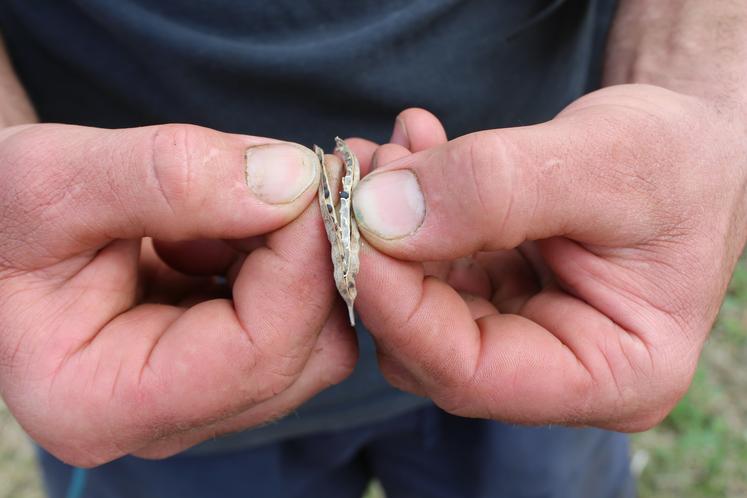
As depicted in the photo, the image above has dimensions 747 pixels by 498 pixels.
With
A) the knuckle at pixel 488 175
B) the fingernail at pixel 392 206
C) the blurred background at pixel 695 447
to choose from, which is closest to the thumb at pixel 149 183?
the fingernail at pixel 392 206

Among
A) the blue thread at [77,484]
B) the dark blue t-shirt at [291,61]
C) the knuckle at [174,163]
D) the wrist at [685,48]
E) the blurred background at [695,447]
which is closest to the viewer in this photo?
the knuckle at [174,163]

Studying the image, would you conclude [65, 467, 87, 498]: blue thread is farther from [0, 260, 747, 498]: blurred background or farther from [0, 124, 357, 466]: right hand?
[0, 260, 747, 498]: blurred background

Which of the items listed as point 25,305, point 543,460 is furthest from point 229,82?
point 543,460

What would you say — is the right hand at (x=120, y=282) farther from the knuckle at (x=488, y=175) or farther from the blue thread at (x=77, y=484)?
the blue thread at (x=77, y=484)

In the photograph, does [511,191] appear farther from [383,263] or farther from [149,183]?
Result: [149,183]

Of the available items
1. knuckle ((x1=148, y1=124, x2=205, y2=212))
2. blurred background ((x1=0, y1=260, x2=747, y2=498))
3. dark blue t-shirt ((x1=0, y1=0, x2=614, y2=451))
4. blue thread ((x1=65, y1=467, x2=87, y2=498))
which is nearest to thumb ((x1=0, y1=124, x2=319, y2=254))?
knuckle ((x1=148, y1=124, x2=205, y2=212))

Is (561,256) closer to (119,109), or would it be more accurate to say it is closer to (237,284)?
(237,284)

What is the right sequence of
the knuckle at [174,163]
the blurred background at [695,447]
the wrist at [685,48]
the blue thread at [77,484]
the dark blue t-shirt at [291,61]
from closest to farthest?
1. the knuckle at [174,163]
2. the wrist at [685,48]
3. the dark blue t-shirt at [291,61]
4. the blue thread at [77,484]
5. the blurred background at [695,447]
